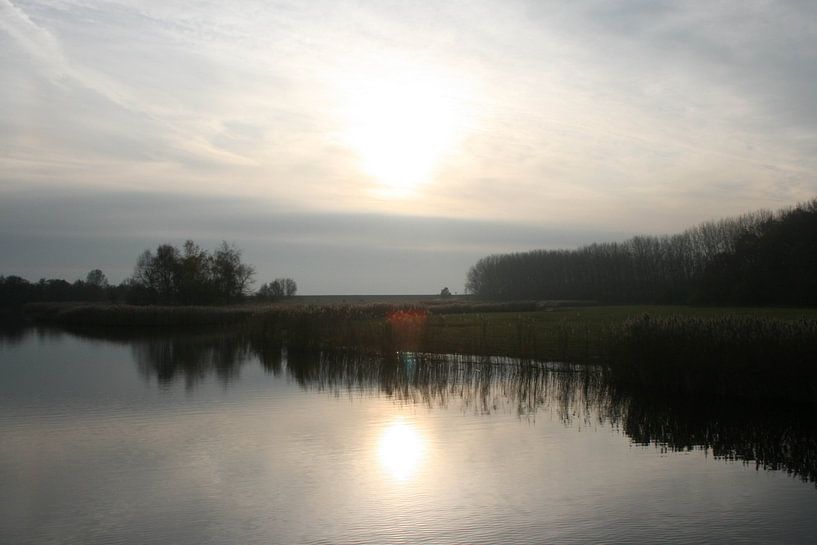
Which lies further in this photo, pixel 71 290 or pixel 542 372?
pixel 71 290

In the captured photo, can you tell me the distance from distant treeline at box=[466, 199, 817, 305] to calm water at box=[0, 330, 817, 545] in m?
36.9

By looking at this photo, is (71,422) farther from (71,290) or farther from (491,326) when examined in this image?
(71,290)

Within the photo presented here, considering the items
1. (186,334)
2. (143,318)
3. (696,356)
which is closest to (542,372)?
(696,356)

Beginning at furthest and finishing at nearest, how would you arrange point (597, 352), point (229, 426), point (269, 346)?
point (269, 346)
point (597, 352)
point (229, 426)

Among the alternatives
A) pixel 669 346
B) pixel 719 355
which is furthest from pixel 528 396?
pixel 719 355

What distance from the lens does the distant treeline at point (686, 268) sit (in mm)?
49875

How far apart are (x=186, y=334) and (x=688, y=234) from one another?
6135 centimetres

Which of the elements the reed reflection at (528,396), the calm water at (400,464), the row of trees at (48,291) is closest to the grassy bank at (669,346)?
the reed reflection at (528,396)

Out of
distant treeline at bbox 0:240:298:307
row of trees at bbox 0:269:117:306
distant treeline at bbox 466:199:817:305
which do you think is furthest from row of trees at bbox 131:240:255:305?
distant treeline at bbox 466:199:817:305

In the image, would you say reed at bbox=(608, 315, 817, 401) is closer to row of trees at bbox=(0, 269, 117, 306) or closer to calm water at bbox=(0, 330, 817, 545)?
calm water at bbox=(0, 330, 817, 545)

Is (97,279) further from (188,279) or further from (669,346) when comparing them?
(669,346)

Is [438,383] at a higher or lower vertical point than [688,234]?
lower

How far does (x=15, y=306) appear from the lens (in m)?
83.1

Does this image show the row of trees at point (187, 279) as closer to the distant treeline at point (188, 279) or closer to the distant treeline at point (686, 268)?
the distant treeline at point (188, 279)
